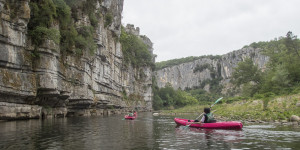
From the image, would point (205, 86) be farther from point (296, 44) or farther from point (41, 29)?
point (41, 29)

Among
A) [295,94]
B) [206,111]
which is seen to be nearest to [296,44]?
[295,94]

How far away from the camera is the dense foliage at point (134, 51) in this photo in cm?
6322

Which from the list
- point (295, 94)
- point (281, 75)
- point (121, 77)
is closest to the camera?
point (295, 94)

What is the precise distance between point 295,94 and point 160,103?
59474 millimetres

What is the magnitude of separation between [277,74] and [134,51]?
45.5 m

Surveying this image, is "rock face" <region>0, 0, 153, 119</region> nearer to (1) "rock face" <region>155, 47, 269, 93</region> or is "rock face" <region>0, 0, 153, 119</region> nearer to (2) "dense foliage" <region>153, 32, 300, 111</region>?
(2) "dense foliage" <region>153, 32, 300, 111</region>

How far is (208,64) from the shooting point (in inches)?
5118

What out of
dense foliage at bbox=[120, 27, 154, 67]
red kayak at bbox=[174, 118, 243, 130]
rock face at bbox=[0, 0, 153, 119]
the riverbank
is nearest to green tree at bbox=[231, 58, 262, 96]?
the riverbank

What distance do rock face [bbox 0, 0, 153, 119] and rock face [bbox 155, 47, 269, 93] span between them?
85.6 m

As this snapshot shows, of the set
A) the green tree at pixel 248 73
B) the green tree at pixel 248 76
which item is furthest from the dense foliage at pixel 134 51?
the green tree at pixel 248 73

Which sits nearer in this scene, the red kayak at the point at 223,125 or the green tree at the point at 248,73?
the red kayak at the point at 223,125

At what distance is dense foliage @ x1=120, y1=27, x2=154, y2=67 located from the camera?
6322cm

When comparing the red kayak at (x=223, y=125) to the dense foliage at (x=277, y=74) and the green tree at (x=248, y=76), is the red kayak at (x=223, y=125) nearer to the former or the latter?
the dense foliage at (x=277, y=74)

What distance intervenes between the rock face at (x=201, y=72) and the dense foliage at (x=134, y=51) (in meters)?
50.1
